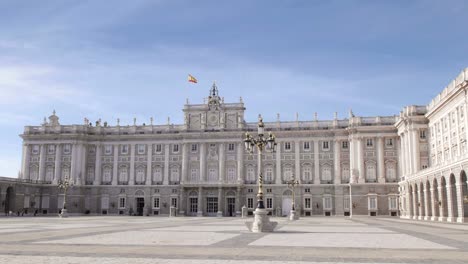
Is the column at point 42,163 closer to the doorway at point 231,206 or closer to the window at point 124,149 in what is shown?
the window at point 124,149

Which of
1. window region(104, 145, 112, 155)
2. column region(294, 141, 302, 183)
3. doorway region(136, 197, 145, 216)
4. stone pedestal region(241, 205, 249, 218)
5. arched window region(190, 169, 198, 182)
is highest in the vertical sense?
window region(104, 145, 112, 155)

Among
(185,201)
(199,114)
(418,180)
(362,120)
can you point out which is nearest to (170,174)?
(185,201)

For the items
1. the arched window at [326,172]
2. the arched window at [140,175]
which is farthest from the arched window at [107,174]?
the arched window at [326,172]

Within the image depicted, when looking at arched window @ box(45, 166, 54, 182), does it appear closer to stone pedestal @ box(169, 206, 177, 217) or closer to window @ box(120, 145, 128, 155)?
window @ box(120, 145, 128, 155)

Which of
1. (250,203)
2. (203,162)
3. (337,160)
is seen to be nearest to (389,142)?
(337,160)

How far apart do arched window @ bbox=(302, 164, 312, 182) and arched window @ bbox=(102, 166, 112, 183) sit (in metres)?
34.9

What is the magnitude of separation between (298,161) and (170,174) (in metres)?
22.8

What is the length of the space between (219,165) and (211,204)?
681 centimetres

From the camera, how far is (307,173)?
3241 inches

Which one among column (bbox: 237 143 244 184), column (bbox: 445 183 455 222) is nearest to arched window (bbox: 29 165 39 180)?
column (bbox: 237 143 244 184)

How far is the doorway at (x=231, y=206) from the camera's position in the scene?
82375 mm

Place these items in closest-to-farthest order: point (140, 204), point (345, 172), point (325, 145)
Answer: point (345, 172)
point (325, 145)
point (140, 204)

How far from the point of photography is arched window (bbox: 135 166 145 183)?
287 feet

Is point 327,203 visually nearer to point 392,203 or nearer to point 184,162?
point 392,203
